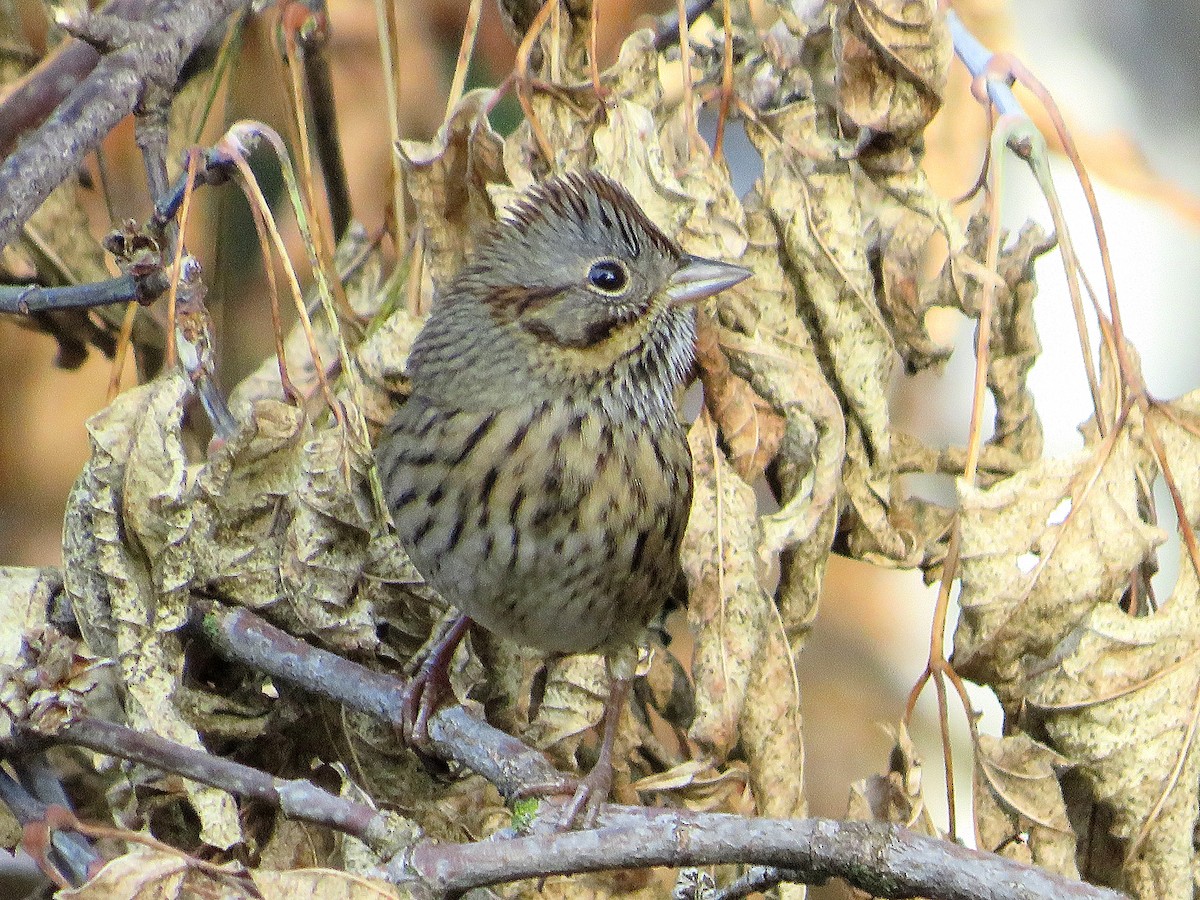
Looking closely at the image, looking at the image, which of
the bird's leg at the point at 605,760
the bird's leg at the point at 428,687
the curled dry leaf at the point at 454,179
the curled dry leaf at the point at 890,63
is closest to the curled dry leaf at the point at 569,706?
the bird's leg at the point at 605,760

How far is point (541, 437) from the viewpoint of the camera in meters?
2.63

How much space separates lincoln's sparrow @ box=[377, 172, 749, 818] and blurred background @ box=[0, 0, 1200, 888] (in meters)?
1.24

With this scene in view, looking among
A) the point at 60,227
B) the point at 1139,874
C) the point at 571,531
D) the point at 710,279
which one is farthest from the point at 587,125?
the point at 1139,874

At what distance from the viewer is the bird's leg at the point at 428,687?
7.96 feet

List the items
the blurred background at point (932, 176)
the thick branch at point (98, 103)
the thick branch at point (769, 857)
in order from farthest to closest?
the blurred background at point (932, 176) < the thick branch at point (98, 103) < the thick branch at point (769, 857)

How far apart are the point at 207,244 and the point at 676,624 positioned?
219cm

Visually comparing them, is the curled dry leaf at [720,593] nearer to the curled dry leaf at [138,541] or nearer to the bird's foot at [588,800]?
the bird's foot at [588,800]

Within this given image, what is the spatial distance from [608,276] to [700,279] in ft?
0.67

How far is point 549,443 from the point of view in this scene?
2627mm

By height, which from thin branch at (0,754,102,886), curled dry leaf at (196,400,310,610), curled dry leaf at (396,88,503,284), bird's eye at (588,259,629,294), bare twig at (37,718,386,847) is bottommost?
thin branch at (0,754,102,886)

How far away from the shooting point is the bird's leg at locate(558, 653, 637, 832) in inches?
86.4

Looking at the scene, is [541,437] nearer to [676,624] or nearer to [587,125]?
[587,125]

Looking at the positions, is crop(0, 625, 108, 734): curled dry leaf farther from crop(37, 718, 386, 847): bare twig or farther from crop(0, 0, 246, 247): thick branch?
crop(0, 0, 246, 247): thick branch

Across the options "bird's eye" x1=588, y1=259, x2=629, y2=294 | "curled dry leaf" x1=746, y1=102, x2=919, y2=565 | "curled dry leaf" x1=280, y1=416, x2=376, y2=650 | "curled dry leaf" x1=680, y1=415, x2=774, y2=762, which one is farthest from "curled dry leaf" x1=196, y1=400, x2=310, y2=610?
"curled dry leaf" x1=746, y1=102, x2=919, y2=565
